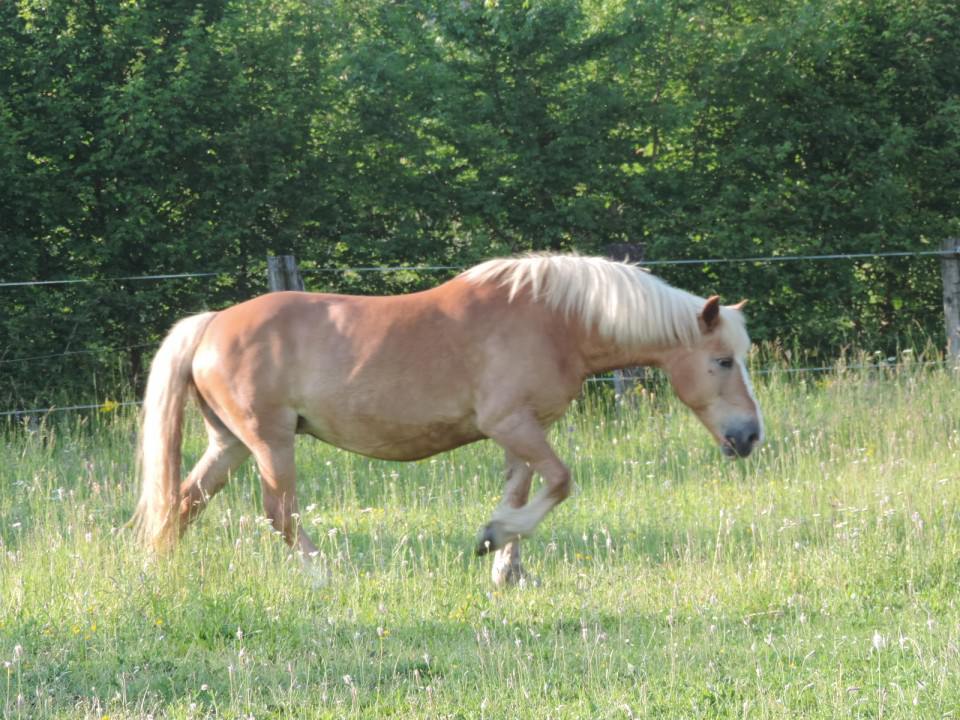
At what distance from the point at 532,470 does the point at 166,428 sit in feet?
6.36

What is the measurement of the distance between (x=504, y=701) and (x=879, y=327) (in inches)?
471

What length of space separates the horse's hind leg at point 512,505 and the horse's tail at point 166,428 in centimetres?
165

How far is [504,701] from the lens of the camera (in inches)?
162

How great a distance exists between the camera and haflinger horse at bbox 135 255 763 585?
6.02 m

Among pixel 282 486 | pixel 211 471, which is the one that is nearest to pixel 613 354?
pixel 282 486

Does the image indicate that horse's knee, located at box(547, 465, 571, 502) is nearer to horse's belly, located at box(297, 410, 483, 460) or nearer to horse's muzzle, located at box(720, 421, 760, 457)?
horse's belly, located at box(297, 410, 483, 460)

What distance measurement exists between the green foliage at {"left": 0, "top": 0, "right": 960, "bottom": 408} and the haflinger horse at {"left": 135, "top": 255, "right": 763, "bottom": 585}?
587 centimetres

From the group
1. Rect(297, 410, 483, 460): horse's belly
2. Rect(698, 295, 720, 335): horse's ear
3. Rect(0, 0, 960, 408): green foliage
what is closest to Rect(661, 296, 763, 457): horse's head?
Rect(698, 295, 720, 335): horse's ear

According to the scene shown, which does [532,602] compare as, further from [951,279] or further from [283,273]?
[951,279]

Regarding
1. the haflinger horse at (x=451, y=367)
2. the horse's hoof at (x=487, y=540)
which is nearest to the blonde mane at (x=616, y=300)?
the haflinger horse at (x=451, y=367)

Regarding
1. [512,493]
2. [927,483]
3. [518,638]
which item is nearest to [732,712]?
[518,638]

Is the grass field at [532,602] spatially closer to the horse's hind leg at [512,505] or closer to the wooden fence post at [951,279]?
the horse's hind leg at [512,505]

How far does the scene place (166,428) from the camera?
20.8ft

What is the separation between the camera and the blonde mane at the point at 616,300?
6.05 metres
